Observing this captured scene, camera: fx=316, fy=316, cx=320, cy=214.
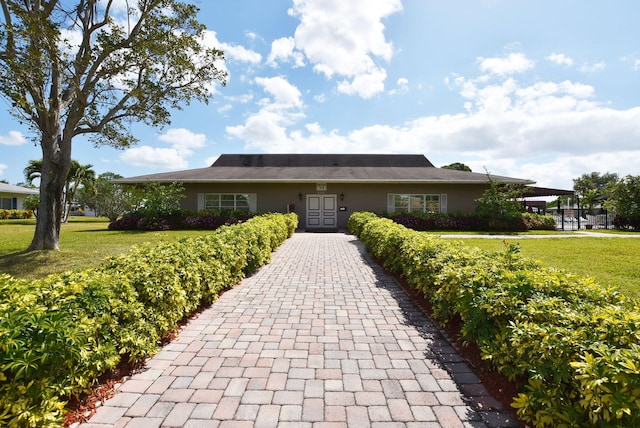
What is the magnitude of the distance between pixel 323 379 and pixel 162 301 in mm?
1905

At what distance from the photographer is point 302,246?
11078 mm

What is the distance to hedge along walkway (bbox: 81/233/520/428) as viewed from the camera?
231 cm

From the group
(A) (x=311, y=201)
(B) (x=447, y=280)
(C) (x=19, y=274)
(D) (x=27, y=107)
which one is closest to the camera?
(B) (x=447, y=280)

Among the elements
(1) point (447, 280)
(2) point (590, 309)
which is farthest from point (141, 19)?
(2) point (590, 309)

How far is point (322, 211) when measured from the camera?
18.5 meters

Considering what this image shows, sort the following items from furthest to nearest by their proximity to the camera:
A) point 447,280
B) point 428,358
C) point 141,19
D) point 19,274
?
point 141,19 < point 19,274 < point 447,280 < point 428,358

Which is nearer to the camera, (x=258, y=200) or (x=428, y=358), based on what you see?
(x=428, y=358)

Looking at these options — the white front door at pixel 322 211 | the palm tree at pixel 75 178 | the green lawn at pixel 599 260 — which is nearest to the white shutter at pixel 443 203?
the white front door at pixel 322 211

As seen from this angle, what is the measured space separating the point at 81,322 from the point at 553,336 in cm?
325

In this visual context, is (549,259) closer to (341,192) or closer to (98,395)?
(98,395)

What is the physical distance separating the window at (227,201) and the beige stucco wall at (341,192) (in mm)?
255

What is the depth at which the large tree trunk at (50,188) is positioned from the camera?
29.5 feet

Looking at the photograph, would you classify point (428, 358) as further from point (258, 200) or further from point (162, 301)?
point (258, 200)

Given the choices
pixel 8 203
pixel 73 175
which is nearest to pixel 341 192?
pixel 73 175
